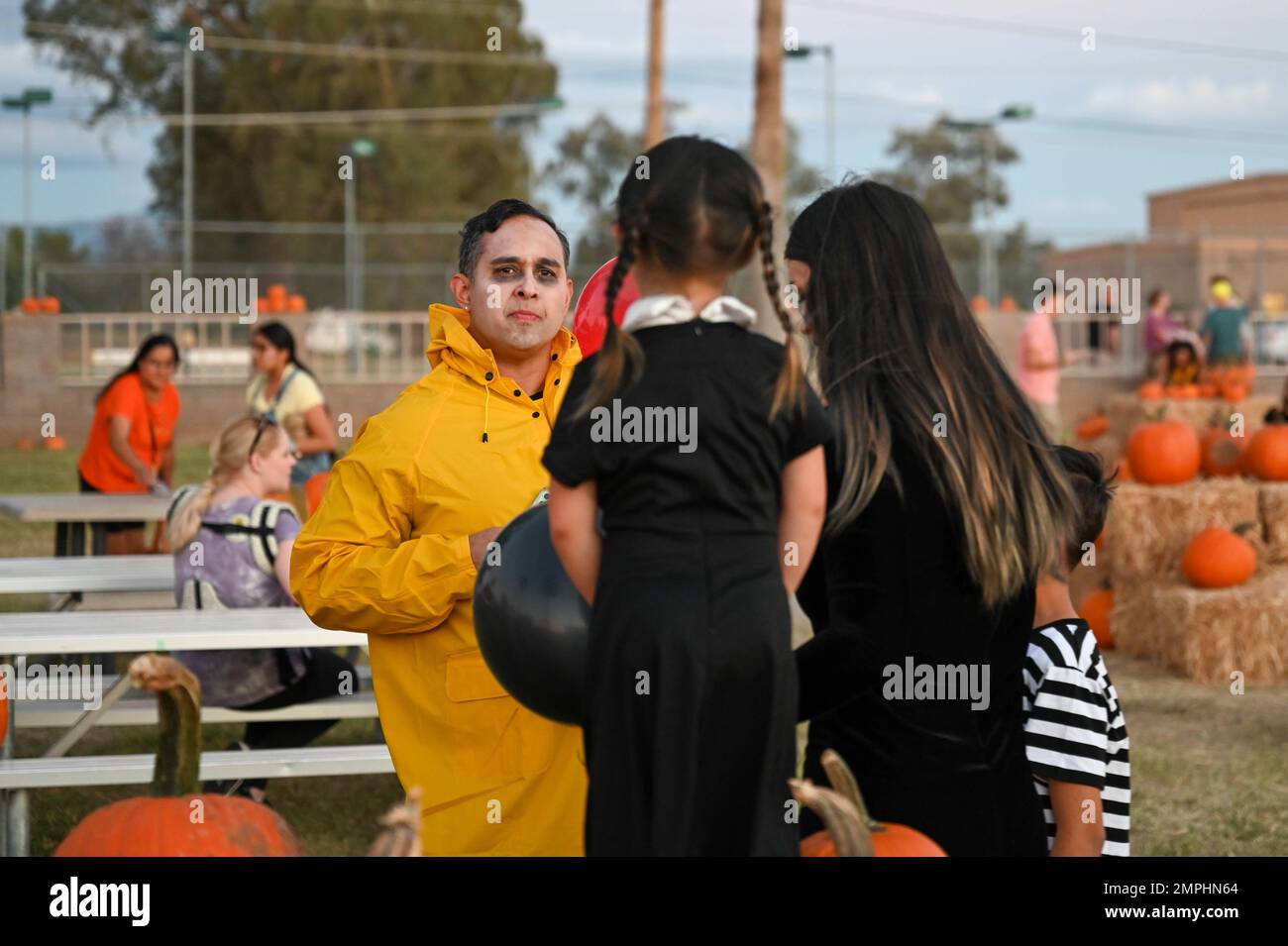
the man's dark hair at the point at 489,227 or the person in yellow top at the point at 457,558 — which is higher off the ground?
the man's dark hair at the point at 489,227

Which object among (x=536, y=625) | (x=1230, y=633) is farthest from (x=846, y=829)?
(x=1230, y=633)

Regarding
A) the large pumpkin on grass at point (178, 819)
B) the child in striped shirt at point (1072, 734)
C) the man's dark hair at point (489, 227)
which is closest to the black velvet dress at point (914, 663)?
the child in striped shirt at point (1072, 734)

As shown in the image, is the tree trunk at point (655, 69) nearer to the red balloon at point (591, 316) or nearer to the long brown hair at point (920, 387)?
the red balloon at point (591, 316)

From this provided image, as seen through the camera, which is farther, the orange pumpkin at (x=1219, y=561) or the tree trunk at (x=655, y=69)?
the tree trunk at (x=655, y=69)

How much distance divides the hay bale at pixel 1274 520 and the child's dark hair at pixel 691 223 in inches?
310

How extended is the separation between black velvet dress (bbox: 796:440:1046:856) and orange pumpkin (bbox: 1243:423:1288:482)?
765 centimetres

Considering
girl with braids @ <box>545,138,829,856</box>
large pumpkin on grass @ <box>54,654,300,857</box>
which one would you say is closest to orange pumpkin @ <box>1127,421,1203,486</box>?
large pumpkin on grass @ <box>54,654,300,857</box>

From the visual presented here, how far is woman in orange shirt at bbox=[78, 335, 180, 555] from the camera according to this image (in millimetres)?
9562

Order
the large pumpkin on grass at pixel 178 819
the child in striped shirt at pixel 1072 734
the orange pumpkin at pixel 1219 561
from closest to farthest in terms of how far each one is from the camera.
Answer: the large pumpkin on grass at pixel 178 819
the child in striped shirt at pixel 1072 734
the orange pumpkin at pixel 1219 561

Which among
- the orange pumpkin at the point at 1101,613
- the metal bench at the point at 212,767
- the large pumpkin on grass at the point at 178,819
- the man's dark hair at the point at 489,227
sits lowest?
the orange pumpkin at the point at 1101,613

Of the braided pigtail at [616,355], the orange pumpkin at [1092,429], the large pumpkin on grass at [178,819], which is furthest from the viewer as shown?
the orange pumpkin at [1092,429]

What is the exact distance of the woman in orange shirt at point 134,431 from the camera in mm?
9562

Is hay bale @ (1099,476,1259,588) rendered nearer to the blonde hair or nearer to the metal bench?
the blonde hair

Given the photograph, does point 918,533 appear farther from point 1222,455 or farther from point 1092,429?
point 1092,429
